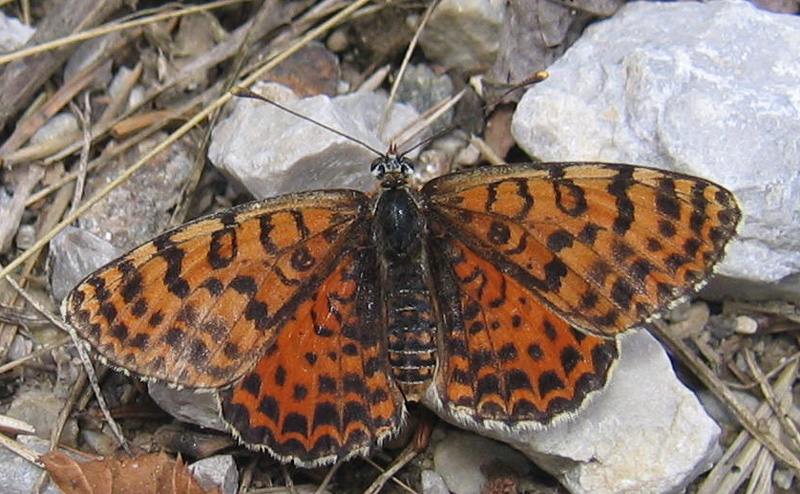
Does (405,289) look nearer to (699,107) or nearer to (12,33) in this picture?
(699,107)

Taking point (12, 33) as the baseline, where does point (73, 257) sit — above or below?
below

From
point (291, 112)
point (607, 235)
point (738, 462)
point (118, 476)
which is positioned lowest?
point (738, 462)

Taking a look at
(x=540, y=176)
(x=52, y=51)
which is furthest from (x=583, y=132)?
(x=52, y=51)

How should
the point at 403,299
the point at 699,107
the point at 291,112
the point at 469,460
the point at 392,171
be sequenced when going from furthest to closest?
1. the point at 699,107
2. the point at 469,460
3. the point at 291,112
4. the point at 392,171
5. the point at 403,299

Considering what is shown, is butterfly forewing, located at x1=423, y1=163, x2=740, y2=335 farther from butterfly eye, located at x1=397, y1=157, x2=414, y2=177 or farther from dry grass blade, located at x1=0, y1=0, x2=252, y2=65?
dry grass blade, located at x1=0, y1=0, x2=252, y2=65

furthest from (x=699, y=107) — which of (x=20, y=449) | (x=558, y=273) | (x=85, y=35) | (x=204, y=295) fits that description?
(x=20, y=449)

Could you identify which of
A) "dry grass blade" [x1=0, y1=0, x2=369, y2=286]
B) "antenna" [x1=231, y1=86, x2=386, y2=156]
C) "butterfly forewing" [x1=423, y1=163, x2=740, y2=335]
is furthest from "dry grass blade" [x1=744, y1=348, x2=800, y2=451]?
"dry grass blade" [x1=0, y1=0, x2=369, y2=286]
